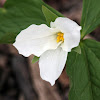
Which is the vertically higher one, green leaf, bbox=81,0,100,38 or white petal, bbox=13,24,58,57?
green leaf, bbox=81,0,100,38

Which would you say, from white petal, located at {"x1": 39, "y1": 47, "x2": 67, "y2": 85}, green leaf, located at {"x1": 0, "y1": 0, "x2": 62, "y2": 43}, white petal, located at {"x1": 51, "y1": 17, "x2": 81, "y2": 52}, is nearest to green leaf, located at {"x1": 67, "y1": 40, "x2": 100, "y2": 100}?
white petal, located at {"x1": 39, "y1": 47, "x2": 67, "y2": 85}

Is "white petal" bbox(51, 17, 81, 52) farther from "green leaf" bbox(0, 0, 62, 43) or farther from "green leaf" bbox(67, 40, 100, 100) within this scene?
"green leaf" bbox(0, 0, 62, 43)

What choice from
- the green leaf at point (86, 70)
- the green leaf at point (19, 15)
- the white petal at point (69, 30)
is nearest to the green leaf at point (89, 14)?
the green leaf at point (86, 70)

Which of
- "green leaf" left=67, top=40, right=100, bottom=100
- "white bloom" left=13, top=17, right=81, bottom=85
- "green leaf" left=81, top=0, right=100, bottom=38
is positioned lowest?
"green leaf" left=67, top=40, right=100, bottom=100

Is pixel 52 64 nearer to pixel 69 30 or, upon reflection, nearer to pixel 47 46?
pixel 47 46

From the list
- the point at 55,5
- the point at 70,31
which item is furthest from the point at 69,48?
the point at 55,5

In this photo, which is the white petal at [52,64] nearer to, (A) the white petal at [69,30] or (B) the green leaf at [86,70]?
(A) the white petal at [69,30]

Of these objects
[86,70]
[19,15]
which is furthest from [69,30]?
[19,15]
